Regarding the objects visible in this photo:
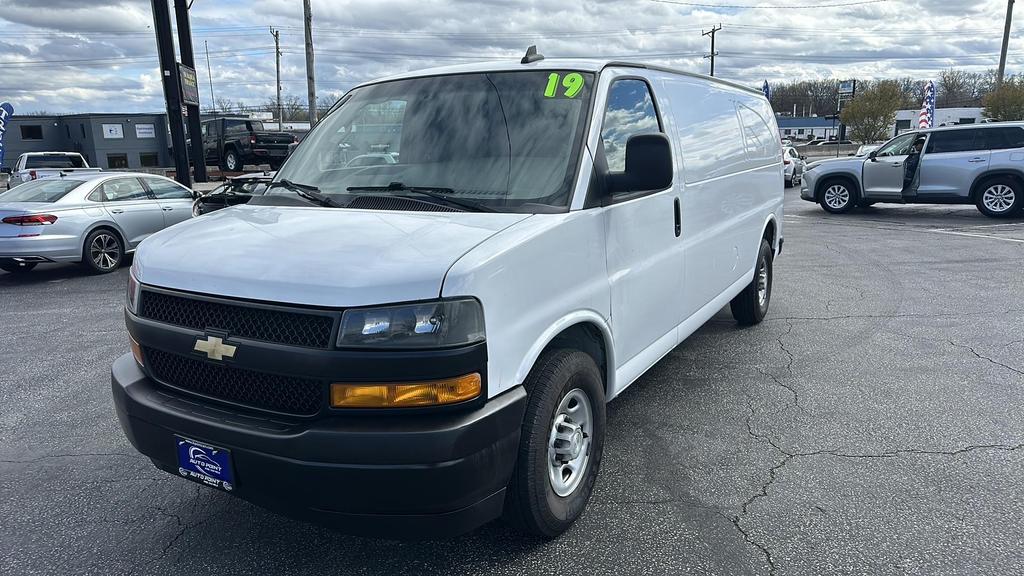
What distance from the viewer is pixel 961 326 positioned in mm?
6312

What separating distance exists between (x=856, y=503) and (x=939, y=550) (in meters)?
0.43

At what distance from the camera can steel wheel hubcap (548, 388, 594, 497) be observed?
9.70 feet

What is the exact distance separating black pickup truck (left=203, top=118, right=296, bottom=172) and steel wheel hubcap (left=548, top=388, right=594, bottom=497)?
79.4 feet

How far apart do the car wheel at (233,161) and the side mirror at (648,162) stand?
84.4ft

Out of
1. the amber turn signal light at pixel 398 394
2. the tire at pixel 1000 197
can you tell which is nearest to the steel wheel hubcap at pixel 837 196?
the tire at pixel 1000 197

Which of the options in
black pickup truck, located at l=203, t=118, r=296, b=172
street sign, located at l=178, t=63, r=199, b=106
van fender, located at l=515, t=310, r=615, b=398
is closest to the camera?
van fender, located at l=515, t=310, r=615, b=398

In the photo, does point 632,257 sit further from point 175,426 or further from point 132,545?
point 132,545

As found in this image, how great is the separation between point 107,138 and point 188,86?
81.1ft

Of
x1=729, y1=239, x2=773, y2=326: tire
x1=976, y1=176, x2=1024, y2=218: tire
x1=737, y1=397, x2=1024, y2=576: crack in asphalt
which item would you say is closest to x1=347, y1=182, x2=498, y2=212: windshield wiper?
A: x1=737, y1=397, x2=1024, y2=576: crack in asphalt

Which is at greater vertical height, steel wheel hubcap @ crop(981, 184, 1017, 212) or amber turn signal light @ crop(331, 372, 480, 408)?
amber turn signal light @ crop(331, 372, 480, 408)

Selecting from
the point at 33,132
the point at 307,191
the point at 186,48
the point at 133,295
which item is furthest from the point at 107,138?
the point at 133,295

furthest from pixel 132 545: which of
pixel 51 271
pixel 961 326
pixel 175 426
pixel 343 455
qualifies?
→ pixel 51 271

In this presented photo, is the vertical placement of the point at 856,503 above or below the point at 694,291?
below

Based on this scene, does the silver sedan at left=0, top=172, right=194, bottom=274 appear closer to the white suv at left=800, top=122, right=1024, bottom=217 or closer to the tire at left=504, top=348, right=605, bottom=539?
the tire at left=504, top=348, right=605, bottom=539
